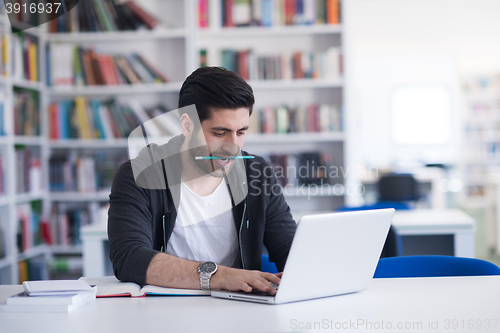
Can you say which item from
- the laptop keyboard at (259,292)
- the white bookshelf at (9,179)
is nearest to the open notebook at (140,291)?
the laptop keyboard at (259,292)

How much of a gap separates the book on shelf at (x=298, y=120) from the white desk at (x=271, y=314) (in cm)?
258

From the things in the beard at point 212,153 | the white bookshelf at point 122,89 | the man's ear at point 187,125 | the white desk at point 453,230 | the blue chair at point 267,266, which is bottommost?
the white desk at point 453,230

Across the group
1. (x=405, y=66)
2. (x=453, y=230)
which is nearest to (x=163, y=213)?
(x=453, y=230)

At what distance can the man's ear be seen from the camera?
1458 millimetres

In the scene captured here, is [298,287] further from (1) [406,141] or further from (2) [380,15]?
(1) [406,141]

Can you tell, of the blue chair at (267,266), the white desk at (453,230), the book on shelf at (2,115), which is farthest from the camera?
the book on shelf at (2,115)

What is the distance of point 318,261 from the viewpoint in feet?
3.34

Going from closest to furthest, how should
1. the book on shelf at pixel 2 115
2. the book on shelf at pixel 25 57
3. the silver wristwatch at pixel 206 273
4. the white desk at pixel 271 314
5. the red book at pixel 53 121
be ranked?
the white desk at pixel 271 314 < the silver wristwatch at pixel 206 273 < the book on shelf at pixel 2 115 < the book on shelf at pixel 25 57 < the red book at pixel 53 121

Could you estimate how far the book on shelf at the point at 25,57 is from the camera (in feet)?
10.4

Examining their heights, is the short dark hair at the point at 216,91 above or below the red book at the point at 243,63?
below

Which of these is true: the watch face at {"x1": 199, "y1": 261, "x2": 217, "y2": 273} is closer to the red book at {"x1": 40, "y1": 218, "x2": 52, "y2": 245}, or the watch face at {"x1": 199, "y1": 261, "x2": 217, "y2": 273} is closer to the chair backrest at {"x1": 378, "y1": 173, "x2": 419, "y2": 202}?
the red book at {"x1": 40, "y1": 218, "x2": 52, "y2": 245}

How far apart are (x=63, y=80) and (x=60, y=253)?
1.28 meters

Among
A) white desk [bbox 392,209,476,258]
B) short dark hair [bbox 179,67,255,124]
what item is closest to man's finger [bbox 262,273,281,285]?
short dark hair [bbox 179,67,255,124]

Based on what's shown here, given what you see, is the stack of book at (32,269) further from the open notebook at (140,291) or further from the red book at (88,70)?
the open notebook at (140,291)
